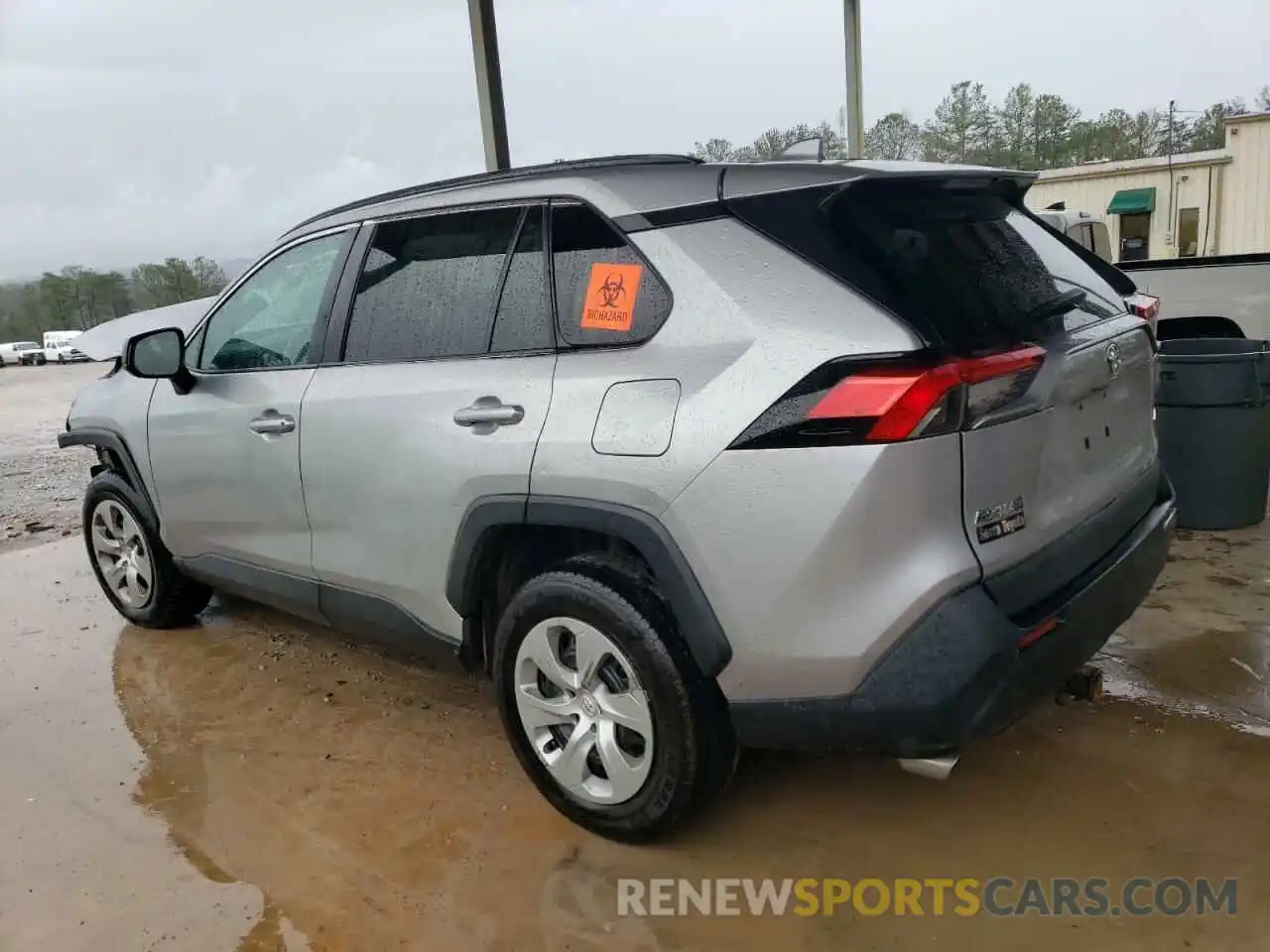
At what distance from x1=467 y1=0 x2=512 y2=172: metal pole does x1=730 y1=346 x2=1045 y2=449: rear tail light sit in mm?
4490

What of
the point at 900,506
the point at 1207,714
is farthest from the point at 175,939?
the point at 1207,714

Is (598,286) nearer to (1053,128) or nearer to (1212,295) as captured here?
(1212,295)

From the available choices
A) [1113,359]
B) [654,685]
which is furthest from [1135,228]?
[654,685]

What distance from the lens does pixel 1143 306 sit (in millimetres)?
2943

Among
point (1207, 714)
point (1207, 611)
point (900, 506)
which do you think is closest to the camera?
point (900, 506)

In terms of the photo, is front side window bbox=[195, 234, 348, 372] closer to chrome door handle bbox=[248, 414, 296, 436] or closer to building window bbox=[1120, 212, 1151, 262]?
chrome door handle bbox=[248, 414, 296, 436]

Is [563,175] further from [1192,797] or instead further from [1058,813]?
[1192,797]

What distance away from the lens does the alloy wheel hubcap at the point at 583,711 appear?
7.81 ft

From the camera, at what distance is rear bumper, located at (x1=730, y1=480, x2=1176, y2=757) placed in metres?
1.95

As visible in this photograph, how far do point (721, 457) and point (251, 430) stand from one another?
2063 millimetres

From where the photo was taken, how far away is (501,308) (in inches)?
104

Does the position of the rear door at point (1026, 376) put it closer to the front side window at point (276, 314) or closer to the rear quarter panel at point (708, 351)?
the rear quarter panel at point (708, 351)

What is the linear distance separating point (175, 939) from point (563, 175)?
221 cm

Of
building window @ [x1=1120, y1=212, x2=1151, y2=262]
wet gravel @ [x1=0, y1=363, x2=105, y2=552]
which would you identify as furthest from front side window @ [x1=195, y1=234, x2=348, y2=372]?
building window @ [x1=1120, y1=212, x2=1151, y2=262]
